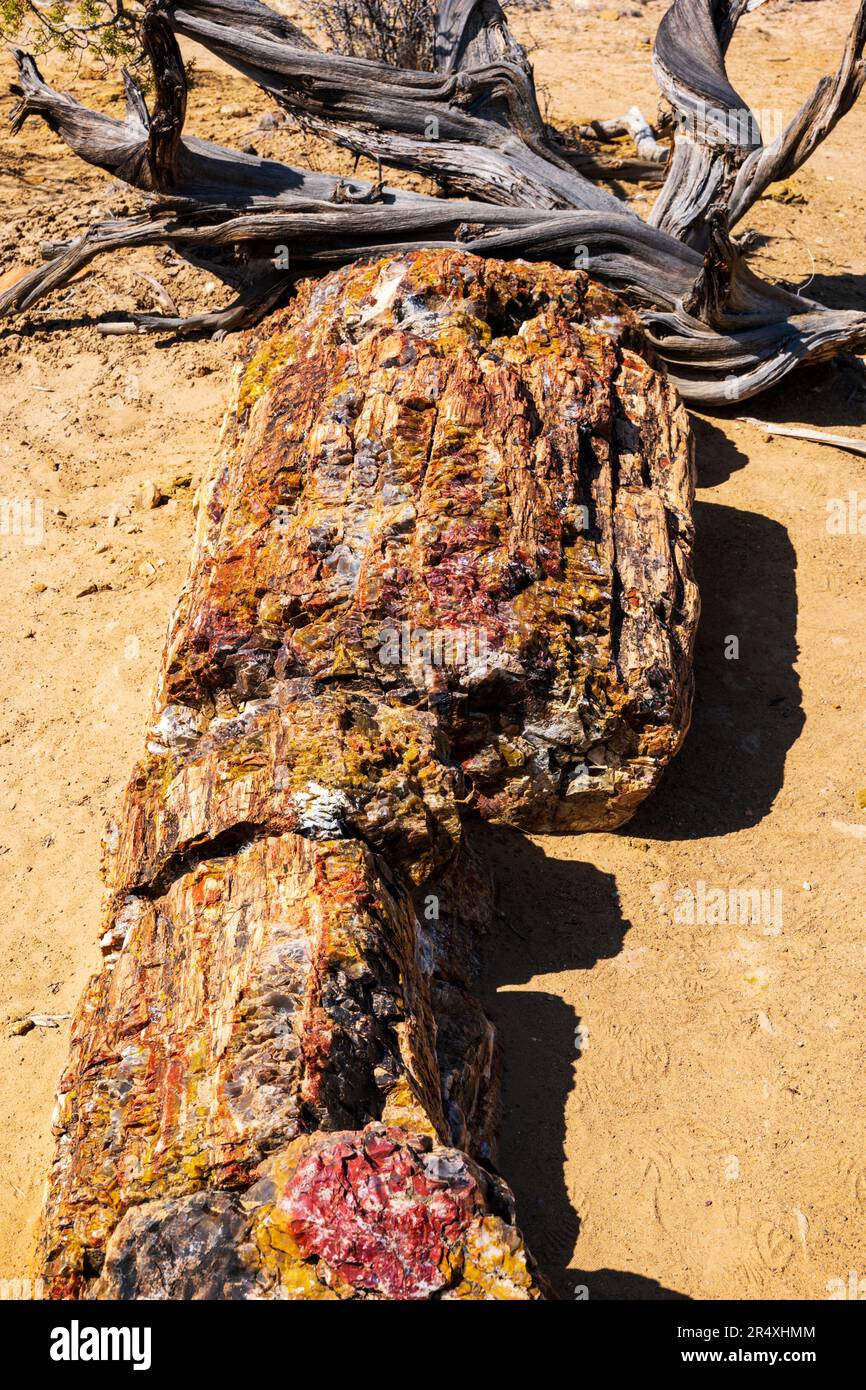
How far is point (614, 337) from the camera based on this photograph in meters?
6.21

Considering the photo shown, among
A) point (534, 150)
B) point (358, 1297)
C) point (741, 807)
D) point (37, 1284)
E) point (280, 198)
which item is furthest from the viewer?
point (534, 150)

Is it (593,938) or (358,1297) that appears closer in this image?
(358,1297)

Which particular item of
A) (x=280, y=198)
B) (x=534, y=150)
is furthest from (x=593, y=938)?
(x=534, y=150)

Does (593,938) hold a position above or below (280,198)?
below

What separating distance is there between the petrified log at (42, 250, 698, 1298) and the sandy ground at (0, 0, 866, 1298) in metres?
0.38

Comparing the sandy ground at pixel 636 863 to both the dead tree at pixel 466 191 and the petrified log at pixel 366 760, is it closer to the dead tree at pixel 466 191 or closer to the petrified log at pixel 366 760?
the petrified log at pixel 366 760

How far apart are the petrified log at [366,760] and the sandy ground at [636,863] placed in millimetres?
379

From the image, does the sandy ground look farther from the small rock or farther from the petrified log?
the petrified log

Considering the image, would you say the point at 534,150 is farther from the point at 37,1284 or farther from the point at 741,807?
the point at 37,1284

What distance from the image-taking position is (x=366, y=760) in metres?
4.18

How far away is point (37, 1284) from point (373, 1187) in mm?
1118

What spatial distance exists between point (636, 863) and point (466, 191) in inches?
210

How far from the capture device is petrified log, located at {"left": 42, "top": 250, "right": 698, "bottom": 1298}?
3053 mm

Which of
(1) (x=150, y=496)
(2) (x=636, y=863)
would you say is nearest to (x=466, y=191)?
(1) (x=150, y=496)
